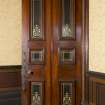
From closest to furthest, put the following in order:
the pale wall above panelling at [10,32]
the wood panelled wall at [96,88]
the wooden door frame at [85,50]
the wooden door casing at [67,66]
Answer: the wood panelled wall at [96,88], the wooden door frame at [85,50], the wooden door casing at [67,66], the pale wall above panelling at [10,32]

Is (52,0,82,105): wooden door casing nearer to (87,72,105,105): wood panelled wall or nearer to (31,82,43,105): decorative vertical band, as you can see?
(31,82,43,105): decorative vertical band

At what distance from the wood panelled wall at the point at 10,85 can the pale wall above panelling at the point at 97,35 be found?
143 cm

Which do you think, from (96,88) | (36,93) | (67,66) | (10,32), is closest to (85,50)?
(96,88)

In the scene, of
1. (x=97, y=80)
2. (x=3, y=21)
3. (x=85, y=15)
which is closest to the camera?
(x=97, y=80)

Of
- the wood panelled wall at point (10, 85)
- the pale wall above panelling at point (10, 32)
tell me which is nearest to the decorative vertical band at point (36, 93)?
the wood panelled wall at point (10, 85)

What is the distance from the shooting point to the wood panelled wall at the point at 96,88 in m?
2.49

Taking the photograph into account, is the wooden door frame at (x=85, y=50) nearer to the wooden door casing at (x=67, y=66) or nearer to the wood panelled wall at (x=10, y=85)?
the wooden door casing at (x=67, y=66)

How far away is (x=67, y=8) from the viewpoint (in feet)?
10.9

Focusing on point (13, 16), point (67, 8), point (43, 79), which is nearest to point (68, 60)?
point (43, 79)

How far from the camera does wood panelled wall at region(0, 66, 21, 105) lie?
11.8 ft

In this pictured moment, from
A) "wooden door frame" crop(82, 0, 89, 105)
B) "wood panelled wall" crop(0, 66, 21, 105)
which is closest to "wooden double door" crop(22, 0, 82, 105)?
"wood panelled wall" crop(0, 66, 21, 105)

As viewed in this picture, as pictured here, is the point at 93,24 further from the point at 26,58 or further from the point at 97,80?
the point at 26,58

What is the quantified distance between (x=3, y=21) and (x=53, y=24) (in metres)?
0.80

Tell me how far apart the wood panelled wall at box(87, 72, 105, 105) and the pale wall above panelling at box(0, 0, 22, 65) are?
142 centimetres
